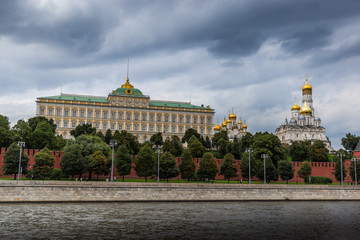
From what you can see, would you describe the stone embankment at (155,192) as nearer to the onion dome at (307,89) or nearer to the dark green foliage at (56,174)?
the dark green foliage at (56,174)

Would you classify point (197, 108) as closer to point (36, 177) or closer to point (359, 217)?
point (36, 177)

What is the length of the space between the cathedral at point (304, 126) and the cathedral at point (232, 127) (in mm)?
10737

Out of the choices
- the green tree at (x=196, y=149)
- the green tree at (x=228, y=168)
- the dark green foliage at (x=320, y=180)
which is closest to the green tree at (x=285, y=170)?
the dark green foliage at (x=320, y=180)

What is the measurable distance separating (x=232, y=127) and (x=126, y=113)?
36701mm

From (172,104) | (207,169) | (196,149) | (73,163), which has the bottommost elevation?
(207,169)

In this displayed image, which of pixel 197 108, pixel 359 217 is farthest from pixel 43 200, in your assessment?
pixel 197 108

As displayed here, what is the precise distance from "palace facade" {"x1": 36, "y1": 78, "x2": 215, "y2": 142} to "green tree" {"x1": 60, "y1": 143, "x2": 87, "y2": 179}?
48720 mm

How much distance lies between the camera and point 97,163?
47.2 metres

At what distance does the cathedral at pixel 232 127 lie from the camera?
11762cm

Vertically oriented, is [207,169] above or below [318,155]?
below

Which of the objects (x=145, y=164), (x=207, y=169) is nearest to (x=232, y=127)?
(x=207, y=169)

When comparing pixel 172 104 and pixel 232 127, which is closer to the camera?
pixel 172 104

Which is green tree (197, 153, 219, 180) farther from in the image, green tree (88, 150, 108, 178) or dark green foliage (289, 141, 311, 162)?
dark green foliage (289, 141, 311, 162)

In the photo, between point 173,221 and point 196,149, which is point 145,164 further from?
point 173,221
